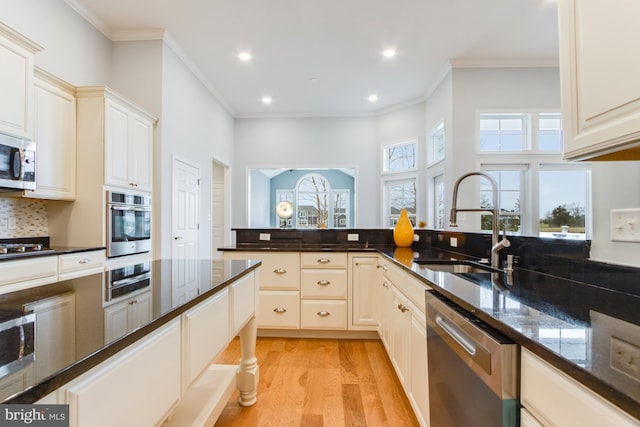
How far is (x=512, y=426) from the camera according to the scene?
0.81m

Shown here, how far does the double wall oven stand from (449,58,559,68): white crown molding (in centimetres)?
398

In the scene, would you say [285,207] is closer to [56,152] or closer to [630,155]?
[56,152]

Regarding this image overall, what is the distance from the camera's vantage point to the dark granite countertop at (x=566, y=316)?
1.86ft

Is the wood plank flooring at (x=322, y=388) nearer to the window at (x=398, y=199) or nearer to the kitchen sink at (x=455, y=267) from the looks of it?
the kitchen sink at (x=455, y=267)

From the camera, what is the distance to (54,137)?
99.7 inches

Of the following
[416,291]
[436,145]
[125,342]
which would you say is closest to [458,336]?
[416,291]

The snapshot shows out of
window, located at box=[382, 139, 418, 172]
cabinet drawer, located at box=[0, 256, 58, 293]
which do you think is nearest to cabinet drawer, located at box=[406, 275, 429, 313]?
cabinet drawer, located at box=[0, 256, 58, 293]

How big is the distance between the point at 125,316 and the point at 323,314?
2.40 m

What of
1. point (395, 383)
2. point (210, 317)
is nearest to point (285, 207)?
point (395, 383)

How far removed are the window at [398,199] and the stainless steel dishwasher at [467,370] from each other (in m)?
4.21

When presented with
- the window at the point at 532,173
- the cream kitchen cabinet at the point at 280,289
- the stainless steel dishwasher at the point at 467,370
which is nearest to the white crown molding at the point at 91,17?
the cream kitchen cabinet at the point at 280,289

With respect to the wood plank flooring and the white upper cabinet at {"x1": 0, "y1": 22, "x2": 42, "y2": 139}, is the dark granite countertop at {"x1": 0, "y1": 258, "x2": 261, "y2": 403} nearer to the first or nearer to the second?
the wood plank flooring

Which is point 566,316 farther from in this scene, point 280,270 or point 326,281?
point 280,270

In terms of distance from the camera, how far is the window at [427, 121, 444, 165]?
4.52 metres
